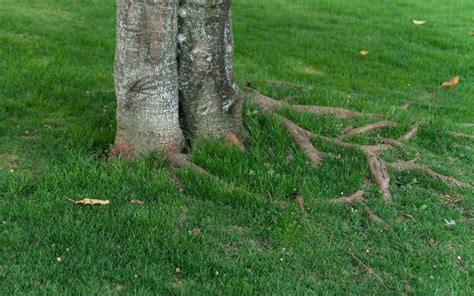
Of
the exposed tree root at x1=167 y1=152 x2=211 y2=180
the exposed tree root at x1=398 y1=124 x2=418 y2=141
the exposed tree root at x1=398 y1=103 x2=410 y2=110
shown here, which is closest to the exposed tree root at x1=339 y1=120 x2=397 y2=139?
the exposed tree root at x1=398 y1=124 x2=418 y2=141

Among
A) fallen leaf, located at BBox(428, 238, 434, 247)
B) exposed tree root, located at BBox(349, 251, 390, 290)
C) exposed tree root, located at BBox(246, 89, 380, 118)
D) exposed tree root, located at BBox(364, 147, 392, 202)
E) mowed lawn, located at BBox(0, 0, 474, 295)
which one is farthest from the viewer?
exposed tree root, located at BBox(246, 89, 380, 118)

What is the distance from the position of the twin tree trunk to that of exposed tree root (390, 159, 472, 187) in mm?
1406

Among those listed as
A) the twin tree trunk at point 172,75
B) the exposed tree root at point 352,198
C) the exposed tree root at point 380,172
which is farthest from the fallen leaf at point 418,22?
the exposed tree root at point 352,198

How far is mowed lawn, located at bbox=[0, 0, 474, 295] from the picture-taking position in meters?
3.57

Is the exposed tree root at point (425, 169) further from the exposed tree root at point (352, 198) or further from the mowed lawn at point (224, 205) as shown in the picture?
the exposed tree root at point (352, 198)

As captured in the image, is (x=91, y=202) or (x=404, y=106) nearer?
(x=91, y=202)

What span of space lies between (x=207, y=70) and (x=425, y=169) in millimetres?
2016

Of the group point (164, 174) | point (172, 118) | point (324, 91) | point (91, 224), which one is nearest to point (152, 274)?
point (91, 224)

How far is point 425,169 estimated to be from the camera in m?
5.09

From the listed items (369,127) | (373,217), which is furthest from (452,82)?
(373,217)

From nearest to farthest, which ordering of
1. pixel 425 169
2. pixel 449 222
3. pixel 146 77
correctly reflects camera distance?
pixel 449 222 → pixel 146 77 → pixel 425 169

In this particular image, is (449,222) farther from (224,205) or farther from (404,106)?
(404,106)

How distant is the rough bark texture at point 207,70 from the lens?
15.8 feet

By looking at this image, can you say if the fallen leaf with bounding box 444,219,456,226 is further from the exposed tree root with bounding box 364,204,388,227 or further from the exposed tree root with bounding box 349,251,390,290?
the exposed tree root with bounding box 349,251,390,290
